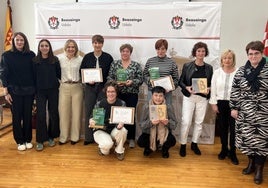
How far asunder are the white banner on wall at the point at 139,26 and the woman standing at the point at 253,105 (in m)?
1.01

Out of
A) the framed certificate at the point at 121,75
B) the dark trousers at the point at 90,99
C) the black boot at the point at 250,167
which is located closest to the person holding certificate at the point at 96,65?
the dark trousers at the point at 90,99

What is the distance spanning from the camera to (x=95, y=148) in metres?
3.56

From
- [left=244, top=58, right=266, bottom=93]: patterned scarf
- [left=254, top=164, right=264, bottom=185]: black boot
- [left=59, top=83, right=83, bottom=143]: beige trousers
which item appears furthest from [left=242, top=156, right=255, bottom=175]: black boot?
[left=59, top=83, right=83, bottom=143]: beige trousers

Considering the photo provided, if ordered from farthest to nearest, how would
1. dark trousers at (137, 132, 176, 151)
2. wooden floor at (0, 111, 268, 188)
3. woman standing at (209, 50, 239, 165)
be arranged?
dark trousers at (137, 132, 176, 151)
woman standing at (209, 50, 239, 165)
wooden floor at (0, 111, 268, 188)

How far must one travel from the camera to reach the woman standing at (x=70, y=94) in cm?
345

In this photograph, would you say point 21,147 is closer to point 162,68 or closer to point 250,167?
point 162,68

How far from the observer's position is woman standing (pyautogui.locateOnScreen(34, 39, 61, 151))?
3273 mm

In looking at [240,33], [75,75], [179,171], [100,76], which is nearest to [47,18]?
[75,75]

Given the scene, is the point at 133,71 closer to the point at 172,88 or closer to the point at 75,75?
the point at 172,88

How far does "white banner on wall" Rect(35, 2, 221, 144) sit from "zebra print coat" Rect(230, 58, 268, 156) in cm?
102

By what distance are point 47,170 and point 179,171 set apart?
4.74 ft

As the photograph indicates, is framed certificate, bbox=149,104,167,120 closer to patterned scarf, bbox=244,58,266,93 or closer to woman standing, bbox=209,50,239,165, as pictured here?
woman standing, bbox=209,50,239,165

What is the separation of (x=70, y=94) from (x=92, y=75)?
425 millimetres

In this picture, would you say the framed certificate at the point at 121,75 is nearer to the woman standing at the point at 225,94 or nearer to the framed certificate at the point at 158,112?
the framed certificate at the point at 158,112
